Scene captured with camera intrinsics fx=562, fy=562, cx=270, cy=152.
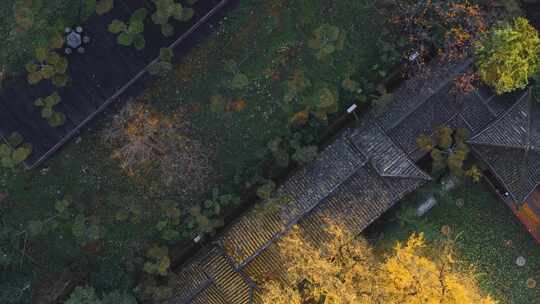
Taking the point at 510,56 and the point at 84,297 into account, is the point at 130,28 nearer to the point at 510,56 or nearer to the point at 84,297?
the point at 84,297

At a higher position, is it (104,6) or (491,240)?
(104,6)

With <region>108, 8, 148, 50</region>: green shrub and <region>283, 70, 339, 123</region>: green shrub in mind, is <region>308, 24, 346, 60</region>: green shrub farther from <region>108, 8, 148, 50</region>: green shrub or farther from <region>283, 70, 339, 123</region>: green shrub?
<region>108, 8, 148, 50</region>: green shrub

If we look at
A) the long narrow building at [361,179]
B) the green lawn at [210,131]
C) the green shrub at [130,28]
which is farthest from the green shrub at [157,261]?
the green shrub at [130,28]

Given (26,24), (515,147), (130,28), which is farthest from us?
(26,24)

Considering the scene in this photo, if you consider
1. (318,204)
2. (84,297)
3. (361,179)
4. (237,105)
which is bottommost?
(361,179)

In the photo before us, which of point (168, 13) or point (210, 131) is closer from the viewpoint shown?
point (168, 13)

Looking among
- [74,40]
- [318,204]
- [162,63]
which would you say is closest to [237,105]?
[162,63]

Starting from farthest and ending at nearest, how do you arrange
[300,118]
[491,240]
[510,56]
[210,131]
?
[491,240] → [210,131] → [300,118] → [510,56]

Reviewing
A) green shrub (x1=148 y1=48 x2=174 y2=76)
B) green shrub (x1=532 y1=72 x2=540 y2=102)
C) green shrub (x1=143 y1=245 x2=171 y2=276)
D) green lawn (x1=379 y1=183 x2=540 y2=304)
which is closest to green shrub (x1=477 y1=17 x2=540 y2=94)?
green shrub (x1=532 y1=72 x2=540 y2=102)
